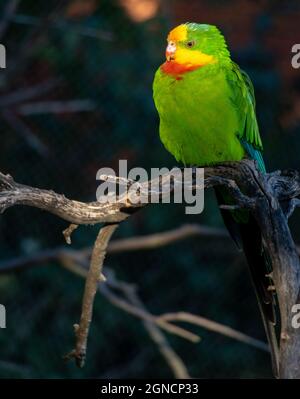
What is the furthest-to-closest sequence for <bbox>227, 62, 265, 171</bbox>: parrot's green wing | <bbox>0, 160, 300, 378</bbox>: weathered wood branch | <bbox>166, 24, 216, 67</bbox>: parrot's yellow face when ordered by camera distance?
<bbox>227, 62, 265, 171</bbox>: parrot's green wing < <bbox>166, 24, 216, 67</bbox>: parrot's yellow face < <bbox>0, 160, 300, 378</bbox>: weathered wood branch

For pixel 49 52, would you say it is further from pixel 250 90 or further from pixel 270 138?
pixel 250 90

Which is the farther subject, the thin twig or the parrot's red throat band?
the parrot's red throat band

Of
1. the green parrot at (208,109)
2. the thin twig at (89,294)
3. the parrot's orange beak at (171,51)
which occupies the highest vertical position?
the parrot's orange beak at (171,51)

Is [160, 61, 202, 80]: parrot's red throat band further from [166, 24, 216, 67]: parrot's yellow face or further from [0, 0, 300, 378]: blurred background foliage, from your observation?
[0, 0, 300, 378]: blurred background foliage

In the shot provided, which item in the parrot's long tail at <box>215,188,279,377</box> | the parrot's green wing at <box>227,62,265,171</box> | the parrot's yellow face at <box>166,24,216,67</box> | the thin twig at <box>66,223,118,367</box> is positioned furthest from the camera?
the parrot's green wing at <box>227,62,265,171</box>

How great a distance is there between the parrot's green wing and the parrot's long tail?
17 centimetres

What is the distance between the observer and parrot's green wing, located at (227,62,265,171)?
2541 millimetres

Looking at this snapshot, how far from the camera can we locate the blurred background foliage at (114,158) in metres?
4.00

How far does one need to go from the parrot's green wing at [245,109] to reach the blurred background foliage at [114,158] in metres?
1.44

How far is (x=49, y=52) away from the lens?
422cm

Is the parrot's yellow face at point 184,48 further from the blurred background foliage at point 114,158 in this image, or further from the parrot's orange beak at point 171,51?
the blurred background foliage at point 114,158

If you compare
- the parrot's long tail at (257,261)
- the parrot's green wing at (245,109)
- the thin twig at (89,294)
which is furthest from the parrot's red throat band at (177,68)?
the thin twig at (89,294)

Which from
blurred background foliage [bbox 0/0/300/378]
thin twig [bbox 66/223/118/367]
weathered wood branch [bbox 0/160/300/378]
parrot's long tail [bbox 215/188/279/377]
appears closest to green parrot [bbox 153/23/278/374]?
parrot's long tail [bbox 215/188/279/377]
